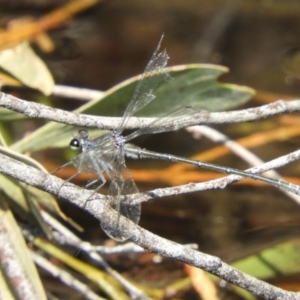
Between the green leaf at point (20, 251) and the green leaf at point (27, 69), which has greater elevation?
the green leaf at point (27, 69)

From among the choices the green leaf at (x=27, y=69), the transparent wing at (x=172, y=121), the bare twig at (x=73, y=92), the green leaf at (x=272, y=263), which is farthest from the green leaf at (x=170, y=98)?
the green leaf at (x=272, y=263)

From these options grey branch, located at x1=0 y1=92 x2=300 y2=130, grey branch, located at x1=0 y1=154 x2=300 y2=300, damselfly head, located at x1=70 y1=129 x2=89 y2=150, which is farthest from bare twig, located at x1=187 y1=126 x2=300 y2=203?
grey branch, located at x1=0 y1=154 x2=300 y2=300

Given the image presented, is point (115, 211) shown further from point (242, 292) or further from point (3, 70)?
point (3, 70)

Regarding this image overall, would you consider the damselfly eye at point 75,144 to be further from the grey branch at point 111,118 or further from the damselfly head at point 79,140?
the grey branch at point 111,118

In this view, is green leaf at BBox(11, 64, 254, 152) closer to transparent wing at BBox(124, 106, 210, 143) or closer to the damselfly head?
the damselfly head

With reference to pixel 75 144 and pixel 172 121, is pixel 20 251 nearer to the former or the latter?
pixel 75 144

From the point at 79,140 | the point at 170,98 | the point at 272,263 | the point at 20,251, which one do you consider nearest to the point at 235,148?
the point at 170,98
